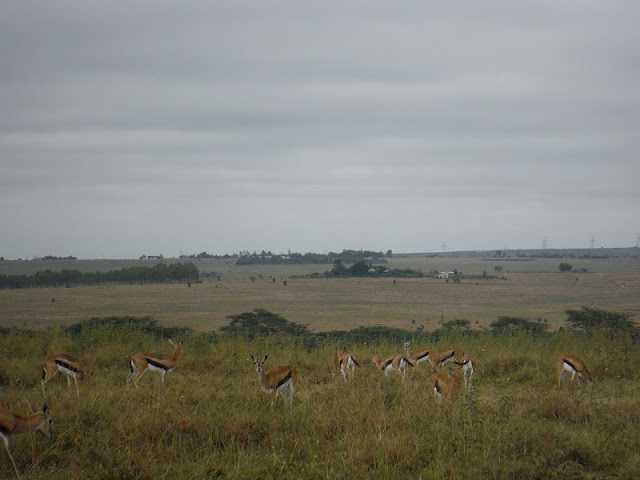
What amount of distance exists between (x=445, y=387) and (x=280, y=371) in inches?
116

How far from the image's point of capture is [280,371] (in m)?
9.35

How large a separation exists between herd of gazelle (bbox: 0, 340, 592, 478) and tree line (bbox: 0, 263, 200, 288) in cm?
4264

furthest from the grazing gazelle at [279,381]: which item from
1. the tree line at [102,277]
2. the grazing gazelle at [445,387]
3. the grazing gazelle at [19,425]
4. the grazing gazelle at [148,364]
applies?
the tree line at [102,277]

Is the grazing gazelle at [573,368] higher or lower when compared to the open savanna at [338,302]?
higher

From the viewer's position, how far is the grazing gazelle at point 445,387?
878 centimetres

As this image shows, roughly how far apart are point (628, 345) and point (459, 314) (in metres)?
28.3

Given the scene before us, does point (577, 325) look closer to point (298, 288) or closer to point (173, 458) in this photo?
point (173, 458)

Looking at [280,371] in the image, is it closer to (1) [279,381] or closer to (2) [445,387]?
(1) [279,381]

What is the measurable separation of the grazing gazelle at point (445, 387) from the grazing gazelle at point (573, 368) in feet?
10.3

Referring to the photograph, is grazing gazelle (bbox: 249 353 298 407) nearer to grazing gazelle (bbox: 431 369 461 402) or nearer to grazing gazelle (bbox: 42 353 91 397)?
grazing gazelle (bbox: 431 369 461 402)

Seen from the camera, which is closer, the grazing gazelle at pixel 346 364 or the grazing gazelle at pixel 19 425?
the grazing gazelle at pixel 19 425

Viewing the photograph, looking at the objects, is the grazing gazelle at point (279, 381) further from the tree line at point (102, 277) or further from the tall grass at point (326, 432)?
the tree line at point (102, 277)

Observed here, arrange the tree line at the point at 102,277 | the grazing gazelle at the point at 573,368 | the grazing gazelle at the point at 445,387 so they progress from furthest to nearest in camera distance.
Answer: the tree line at the point at 102,277 → the grazing gazelle at the point at 573,368 → the grazing gazelle at the point at 445,387

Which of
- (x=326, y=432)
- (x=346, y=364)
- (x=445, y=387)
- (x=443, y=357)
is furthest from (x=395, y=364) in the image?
(x=326, y=432)
